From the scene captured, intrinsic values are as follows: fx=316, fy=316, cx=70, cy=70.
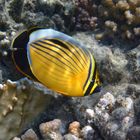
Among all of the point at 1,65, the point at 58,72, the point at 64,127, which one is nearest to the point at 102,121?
the point at 64,127

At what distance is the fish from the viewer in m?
2.37

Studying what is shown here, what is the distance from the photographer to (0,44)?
377 centimetres

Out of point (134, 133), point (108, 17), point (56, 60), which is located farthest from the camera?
point (108, 17)

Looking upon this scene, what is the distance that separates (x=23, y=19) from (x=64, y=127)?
56.7 inches

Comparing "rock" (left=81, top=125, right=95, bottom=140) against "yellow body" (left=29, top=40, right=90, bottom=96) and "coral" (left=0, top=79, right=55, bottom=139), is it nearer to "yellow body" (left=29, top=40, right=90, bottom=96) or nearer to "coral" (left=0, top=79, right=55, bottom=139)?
"coral" (left=0, top=79, right=55, bottom=139)

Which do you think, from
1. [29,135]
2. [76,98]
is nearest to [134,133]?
[76,98]

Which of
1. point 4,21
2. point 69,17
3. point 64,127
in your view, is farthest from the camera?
point 69,17

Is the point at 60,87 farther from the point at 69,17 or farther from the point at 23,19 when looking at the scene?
the point at 69,17

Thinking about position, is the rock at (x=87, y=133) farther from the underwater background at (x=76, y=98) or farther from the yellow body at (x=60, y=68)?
the yellow body at (x=60, y=68)

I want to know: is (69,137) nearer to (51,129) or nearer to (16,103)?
(51,129)

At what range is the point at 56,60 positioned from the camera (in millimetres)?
2434

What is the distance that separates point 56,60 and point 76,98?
4.17 feet

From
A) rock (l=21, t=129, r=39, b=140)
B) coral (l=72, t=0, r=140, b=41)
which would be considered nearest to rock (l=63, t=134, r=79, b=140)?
rock (l=21, t=129, r=39, b=140)

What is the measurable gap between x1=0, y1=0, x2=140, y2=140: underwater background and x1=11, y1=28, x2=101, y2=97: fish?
3.29ft
